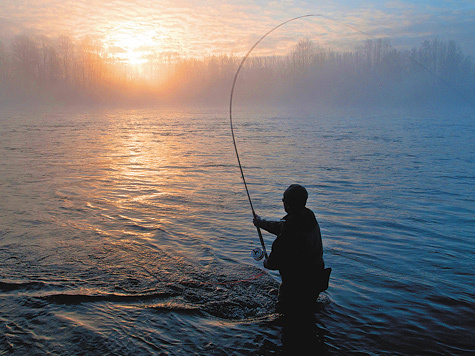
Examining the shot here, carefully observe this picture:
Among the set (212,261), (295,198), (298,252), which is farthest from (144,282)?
(295,198)

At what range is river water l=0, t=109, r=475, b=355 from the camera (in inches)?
170

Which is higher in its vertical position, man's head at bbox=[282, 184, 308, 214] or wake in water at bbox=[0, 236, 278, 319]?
man's head at bbox=[282, 184, 308, 214]

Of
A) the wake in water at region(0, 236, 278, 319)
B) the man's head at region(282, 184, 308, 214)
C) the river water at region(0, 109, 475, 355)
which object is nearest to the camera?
the man's head at region(282, 184, 308, 214)

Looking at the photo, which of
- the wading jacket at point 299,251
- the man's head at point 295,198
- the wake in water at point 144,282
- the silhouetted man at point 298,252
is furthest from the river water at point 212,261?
the man's head at point 295,198

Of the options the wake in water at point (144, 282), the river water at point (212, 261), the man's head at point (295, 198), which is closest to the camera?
the man's head at point (295, 198)

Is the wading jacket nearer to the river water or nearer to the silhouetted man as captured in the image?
the silhouetted man

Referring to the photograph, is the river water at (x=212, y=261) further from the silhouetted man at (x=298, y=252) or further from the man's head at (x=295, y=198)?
the man's head at (x=295, y=198)

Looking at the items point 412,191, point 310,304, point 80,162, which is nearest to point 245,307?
point 310,304

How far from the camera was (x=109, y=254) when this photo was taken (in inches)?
257

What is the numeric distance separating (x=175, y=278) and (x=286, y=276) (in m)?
2.01

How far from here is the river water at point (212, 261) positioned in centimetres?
432

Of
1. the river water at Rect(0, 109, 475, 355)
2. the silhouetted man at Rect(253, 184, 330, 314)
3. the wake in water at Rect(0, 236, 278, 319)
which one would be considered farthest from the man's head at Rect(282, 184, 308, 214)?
the wake in water at Rect(0, 236, 278, 319)

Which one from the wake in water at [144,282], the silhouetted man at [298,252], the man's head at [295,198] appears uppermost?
the man's head at [295,198]

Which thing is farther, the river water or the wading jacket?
the river water
